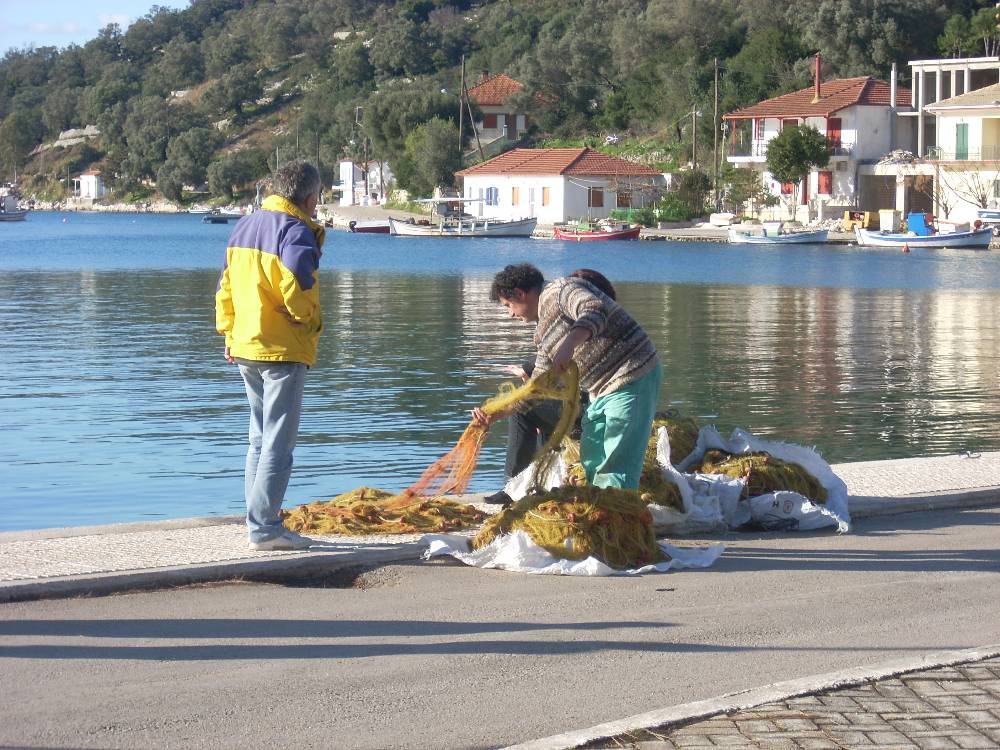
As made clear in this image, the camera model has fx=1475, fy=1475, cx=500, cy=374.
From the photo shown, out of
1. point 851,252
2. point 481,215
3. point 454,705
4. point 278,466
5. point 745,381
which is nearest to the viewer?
point 454,705

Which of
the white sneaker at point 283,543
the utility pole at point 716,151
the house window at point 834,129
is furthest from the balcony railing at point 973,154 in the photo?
the white sneaker at point 283,543

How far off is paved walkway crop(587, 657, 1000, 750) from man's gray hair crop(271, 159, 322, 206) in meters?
3.58

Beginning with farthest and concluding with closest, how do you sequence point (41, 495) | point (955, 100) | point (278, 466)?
point (955, 100) → point (41, 495) → point (278, 466)

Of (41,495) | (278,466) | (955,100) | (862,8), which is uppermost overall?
(862,8)

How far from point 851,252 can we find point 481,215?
34.2 metres

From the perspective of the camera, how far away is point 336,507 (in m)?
8.50

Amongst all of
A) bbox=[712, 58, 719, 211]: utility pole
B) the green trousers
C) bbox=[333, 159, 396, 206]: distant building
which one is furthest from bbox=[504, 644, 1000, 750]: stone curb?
bbox=[333, 159, 396, 206]: distant building

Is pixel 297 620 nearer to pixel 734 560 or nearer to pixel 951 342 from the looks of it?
pixel 734 560

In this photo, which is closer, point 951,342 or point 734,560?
point 734,560

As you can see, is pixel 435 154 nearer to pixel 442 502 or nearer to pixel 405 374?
pixel 405 374

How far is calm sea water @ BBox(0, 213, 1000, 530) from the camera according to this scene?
1349 cm

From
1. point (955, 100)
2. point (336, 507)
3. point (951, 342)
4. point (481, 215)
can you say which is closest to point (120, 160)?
point (481, 215)

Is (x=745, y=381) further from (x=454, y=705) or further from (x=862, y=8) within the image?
(x=862, y=8)

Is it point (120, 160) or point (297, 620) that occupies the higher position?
point (120, 160)
